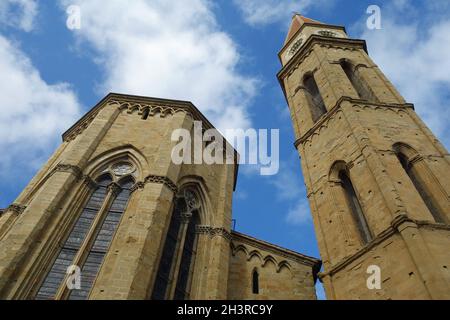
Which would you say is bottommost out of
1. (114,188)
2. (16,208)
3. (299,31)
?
(16,208)

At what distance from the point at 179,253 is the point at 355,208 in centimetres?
508

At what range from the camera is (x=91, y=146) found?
36.9ft

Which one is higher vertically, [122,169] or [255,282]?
[122,169]

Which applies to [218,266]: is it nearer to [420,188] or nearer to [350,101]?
[420,188]

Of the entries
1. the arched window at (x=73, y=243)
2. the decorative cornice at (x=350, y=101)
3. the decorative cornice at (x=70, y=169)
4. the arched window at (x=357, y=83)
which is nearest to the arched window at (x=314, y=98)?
the decorative cornice at (x=350, y=101)

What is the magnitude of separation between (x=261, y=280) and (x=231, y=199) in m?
2.95

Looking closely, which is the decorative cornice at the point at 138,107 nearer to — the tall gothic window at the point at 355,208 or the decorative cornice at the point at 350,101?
the decorative cornice at the point at 350,101

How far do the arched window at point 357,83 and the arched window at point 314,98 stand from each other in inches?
57.4

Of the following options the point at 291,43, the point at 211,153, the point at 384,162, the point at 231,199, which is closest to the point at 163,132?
the point at 211,153

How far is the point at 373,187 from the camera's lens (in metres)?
9.56

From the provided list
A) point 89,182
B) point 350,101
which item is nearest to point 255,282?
point 89,182
